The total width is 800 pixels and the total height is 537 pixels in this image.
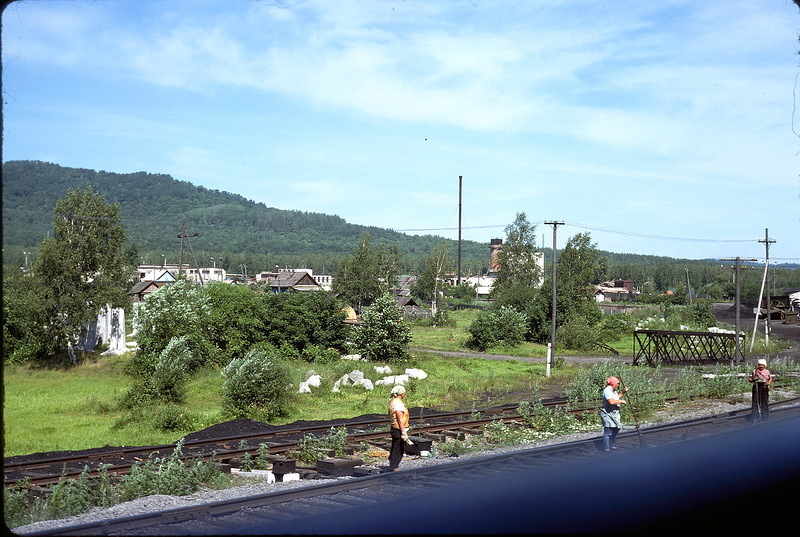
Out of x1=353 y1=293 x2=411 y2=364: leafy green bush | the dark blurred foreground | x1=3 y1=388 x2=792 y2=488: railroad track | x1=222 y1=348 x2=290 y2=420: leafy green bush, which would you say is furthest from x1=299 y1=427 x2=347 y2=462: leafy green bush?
x1=353 y1=293 x2=411 y2=364: leafy green bush

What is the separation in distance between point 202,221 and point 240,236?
737cm

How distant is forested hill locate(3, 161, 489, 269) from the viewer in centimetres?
4138

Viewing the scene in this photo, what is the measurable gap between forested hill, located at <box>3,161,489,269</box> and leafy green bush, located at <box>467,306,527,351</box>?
20222mm

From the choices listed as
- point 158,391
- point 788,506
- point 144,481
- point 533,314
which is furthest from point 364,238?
point 788,506

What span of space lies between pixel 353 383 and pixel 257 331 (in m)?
7.40

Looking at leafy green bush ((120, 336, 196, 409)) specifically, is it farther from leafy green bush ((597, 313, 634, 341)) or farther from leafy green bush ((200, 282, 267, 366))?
leafy green bush ((597, 313, 634, 341))

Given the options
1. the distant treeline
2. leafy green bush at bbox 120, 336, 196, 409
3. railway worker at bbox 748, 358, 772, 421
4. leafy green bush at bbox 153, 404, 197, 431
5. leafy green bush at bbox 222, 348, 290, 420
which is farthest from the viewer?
the distant treeline

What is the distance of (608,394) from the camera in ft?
31.2

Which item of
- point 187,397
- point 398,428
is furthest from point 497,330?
point 398,428

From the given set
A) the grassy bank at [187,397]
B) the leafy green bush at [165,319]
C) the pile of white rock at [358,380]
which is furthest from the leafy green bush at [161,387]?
the leafy green bush at [165,319]

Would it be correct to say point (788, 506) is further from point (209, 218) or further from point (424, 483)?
point (209, 218)

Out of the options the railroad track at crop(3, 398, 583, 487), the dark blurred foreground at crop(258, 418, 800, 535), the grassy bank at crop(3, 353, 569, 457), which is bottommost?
the grassy bank at crop(3, 353, 569, 457)

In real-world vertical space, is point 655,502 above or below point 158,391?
above

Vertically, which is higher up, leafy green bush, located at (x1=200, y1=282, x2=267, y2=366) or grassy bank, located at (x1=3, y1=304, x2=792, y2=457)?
leafy green bush, located at (x1=200, y1=282, x2=267, y2=366)
